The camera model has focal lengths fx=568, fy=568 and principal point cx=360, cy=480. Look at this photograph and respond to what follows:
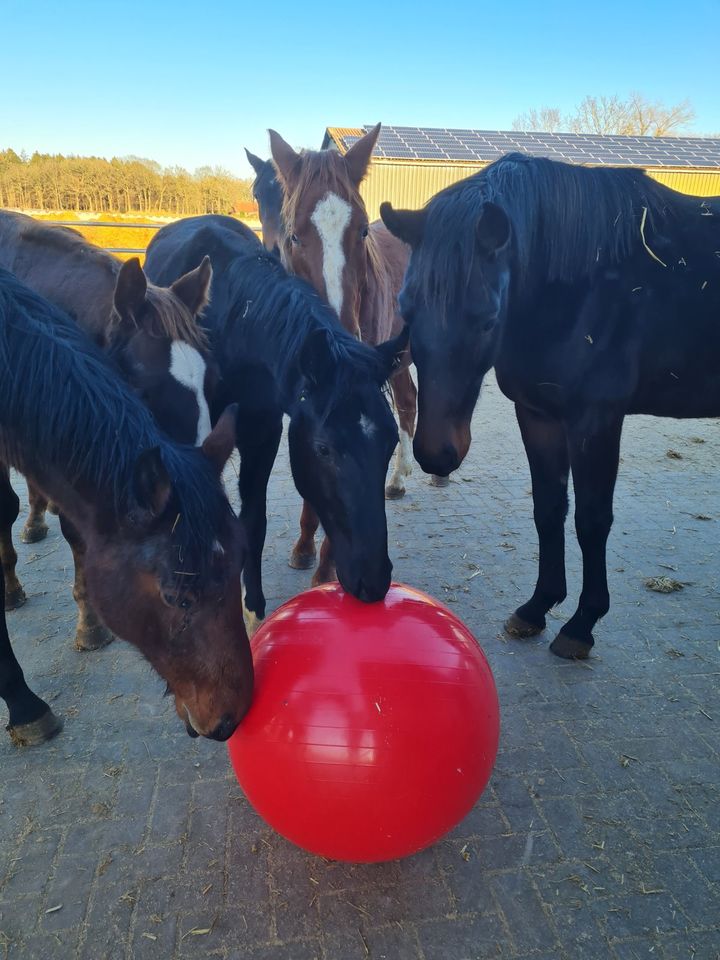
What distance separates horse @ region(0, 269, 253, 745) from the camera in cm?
185

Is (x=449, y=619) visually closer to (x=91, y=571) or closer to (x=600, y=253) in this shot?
(x=91, y=571)

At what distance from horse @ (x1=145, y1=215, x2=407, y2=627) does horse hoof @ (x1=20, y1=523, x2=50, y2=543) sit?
250 cm

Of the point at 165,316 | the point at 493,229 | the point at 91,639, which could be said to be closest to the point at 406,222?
the point at 493,229

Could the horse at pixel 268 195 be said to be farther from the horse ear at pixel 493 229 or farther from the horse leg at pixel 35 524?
the horse leg at pixel 35 524

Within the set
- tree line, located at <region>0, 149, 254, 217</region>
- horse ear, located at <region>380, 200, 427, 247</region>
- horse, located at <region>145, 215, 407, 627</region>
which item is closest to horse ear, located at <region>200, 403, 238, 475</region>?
horse, located at <region>145, 215, 407, 627</region>

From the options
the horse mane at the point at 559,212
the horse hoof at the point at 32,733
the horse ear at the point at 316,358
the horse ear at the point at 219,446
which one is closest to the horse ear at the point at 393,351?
the horse ear at the point at 316,358

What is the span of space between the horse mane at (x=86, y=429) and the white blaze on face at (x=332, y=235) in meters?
1.74

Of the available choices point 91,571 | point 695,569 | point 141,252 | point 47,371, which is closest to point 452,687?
point 91,571

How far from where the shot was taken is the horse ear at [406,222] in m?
2.84

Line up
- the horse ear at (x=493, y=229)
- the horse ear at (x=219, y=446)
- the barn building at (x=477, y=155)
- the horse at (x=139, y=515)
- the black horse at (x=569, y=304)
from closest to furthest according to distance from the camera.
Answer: the horse at (x=139, y=515) → the horse ear at (x=219, y=446) → the horse ear at (x=493, y=229) → the black horse at (x=569, y=304) → the barn building at (x=477, y=155)

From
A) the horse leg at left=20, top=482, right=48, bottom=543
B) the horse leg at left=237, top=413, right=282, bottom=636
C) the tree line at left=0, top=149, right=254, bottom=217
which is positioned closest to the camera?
the horse leg at left=237, top=413, right=282, bottom=636

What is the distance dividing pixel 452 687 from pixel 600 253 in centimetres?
230

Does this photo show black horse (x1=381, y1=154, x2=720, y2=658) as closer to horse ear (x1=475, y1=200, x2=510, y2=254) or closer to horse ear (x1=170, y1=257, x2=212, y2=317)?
horse ear (x1=475, y1=200, x2=510, y2=254)

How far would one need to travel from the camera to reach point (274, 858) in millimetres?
2207
